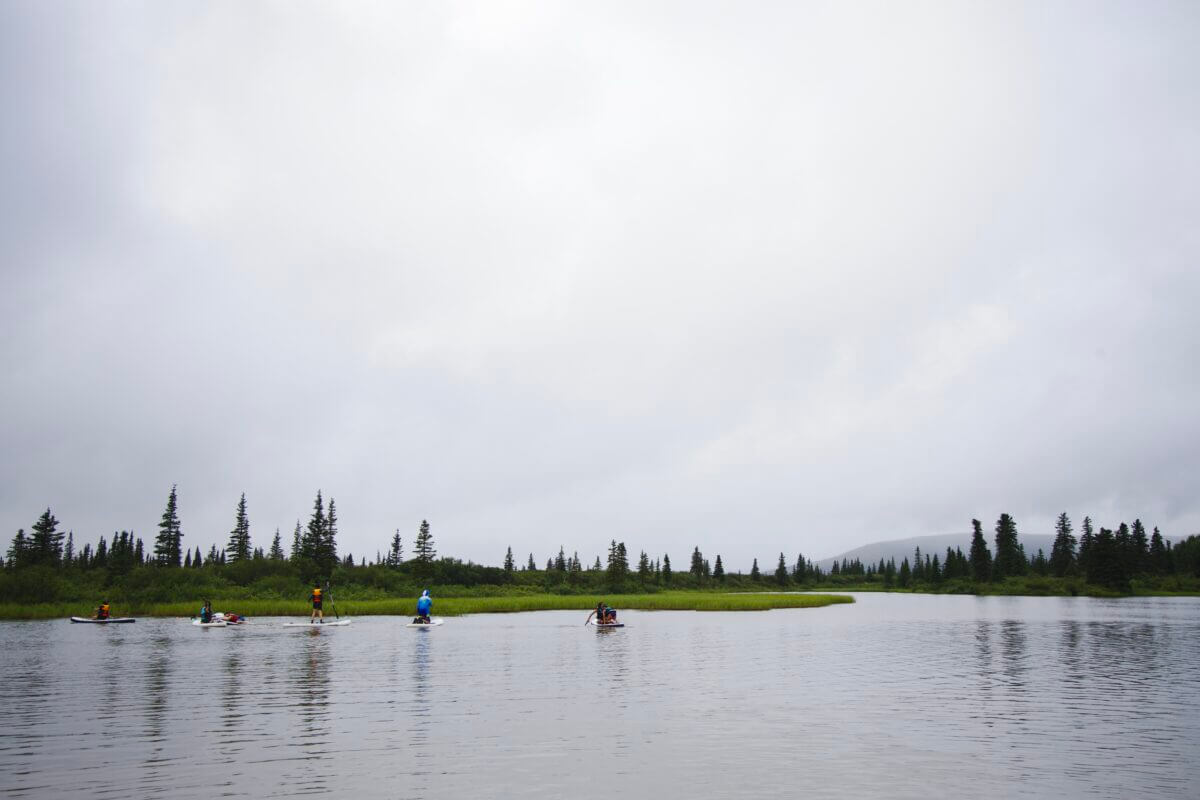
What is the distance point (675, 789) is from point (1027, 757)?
939 centimetres

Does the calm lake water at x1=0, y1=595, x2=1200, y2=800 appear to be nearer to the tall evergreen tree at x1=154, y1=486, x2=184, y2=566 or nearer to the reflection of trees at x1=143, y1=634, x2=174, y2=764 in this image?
the reflection of trees at x1=143, y1=634, x2=174, y2=764

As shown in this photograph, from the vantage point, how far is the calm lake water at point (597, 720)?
52.1ft

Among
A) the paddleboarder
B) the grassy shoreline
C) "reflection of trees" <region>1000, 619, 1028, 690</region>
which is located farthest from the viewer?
the grassy shoreline

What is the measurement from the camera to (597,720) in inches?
907

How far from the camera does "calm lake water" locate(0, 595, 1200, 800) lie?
15.9m

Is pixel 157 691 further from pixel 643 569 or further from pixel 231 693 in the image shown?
pixel 643 569

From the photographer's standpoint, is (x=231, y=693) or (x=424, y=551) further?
(x=424, y=551)

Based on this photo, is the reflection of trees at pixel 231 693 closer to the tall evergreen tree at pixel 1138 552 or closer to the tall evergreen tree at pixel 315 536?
the tall evergreen tree at pixel 315 536

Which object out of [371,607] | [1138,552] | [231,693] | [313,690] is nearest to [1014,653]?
[313,690]

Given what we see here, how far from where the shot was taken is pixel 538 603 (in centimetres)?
9356

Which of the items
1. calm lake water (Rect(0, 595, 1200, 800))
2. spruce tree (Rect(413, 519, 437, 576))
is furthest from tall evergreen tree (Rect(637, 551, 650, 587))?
calm lake water (Rect(0, 595, 1200, 800))

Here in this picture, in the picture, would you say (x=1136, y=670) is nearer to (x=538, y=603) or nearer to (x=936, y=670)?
(x=936, y=670)

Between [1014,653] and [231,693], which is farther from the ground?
[231,693]

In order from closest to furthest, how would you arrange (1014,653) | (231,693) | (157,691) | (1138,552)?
(231,693)
(157,691)
(1014,653)
(1138,552)
